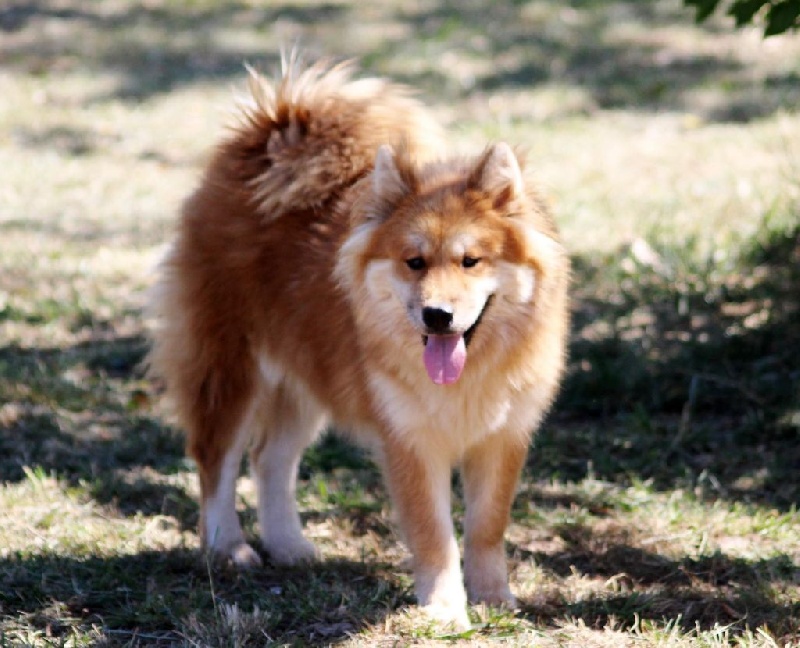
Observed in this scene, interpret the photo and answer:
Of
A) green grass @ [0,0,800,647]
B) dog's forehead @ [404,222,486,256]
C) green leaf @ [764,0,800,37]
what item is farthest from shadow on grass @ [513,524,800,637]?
green leaf @ [764,0,800,37]

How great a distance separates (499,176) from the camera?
4.02 meters

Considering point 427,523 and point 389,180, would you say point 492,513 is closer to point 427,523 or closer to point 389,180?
point 427,523

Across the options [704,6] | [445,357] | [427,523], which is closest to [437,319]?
[445,357]

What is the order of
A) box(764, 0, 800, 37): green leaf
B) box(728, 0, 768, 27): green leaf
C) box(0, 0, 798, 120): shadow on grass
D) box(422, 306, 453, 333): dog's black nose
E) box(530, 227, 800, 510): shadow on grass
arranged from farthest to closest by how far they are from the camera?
box(0, 0, 798, 120): shadow on grass
box(530, 227, 800, 510): shadow on grass
box(728, 0, 768, 27): green leaf
box(764, 0, 800, 37): green leaf
box(422, 306, 453, 333): dog's black nose

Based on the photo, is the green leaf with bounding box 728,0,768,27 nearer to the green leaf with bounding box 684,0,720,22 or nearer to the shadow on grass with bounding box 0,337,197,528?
the green leaf with bounding box 684,0,720,22

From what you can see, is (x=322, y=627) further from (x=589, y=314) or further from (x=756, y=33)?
(x=756, y=33)

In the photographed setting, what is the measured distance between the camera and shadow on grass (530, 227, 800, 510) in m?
5.36

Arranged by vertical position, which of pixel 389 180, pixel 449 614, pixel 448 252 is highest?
pixel 389 180

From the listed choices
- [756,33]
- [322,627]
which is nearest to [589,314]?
[322,627]

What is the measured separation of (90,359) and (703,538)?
11.5 feet

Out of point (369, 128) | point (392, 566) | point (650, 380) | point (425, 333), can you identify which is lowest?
point (392, 566)

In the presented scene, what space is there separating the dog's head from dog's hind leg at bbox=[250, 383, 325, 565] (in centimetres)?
98

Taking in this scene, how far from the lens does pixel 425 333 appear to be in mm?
3867

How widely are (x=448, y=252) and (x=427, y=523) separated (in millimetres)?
940
